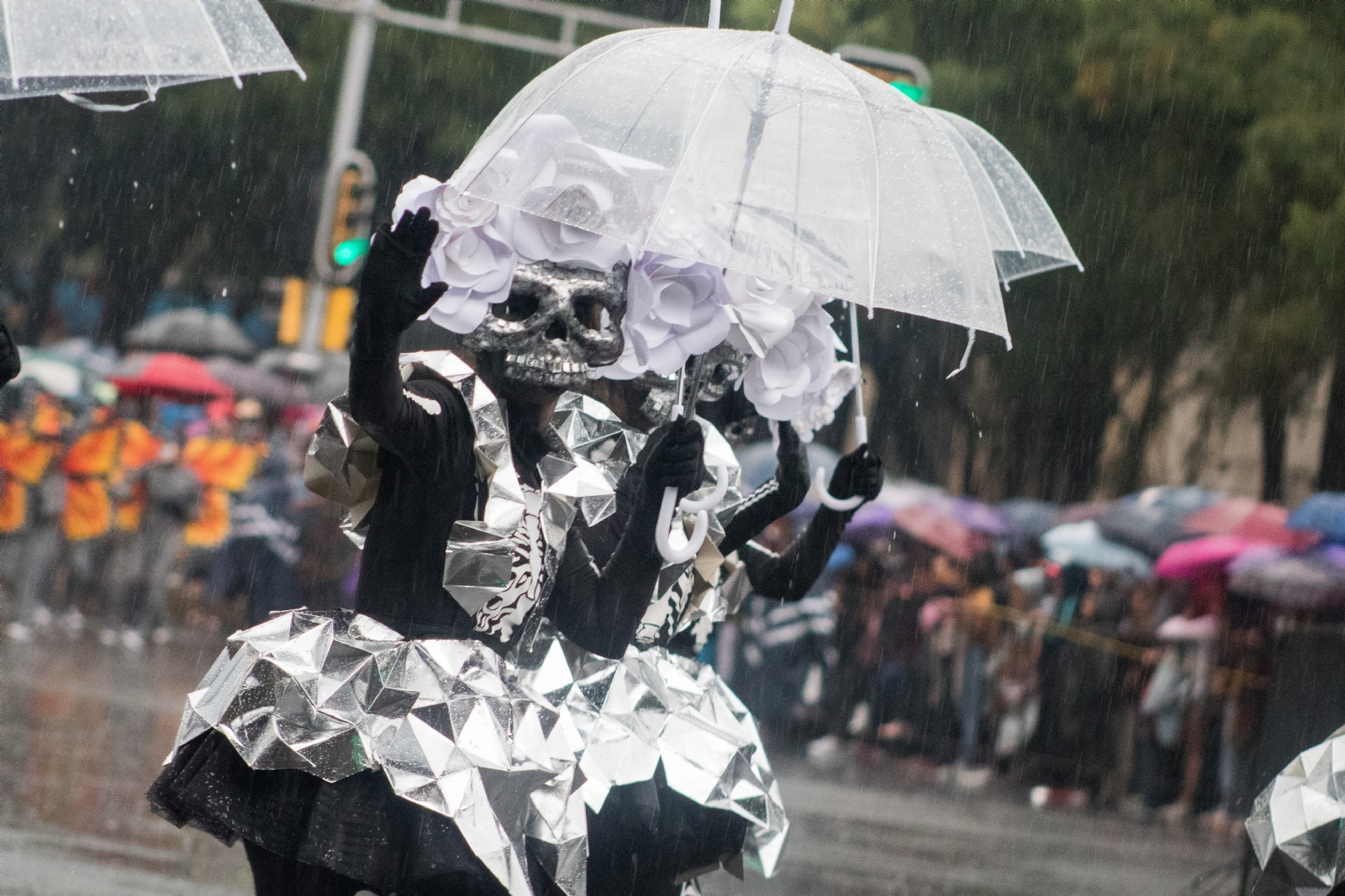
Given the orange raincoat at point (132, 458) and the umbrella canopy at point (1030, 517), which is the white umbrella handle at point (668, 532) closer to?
the umbrella canopy at point (1030, 517)

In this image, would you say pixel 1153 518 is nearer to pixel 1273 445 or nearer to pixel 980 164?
pixel 1273 445

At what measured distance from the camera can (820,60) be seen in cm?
382

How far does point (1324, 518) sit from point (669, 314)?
8445 millimetres

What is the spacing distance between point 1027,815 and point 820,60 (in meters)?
8.32

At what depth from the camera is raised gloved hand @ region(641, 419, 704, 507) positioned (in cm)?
363

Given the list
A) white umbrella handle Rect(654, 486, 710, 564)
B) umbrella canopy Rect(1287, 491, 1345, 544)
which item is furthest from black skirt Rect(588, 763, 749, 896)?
umbrella canopy Rect(1287, 491, 1345, 544)

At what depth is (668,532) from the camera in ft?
12.2

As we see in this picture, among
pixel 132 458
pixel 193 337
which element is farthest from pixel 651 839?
pixel 193 337

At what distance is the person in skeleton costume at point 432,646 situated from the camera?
327 cm

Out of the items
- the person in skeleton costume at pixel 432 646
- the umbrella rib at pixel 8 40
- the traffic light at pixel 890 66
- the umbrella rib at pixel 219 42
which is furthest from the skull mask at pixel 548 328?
the traffic light at pixel 890 66

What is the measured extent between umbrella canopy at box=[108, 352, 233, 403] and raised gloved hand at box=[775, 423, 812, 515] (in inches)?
534

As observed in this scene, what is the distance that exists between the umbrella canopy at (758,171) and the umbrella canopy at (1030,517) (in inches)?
436

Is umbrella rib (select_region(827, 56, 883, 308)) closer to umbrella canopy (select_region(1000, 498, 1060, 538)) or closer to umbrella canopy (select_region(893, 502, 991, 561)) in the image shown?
umbrella canopy (select_region(893, 502, 991, 561))

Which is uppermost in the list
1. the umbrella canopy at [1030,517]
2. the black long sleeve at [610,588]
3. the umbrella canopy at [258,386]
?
the black long sleeve at [610,588]
